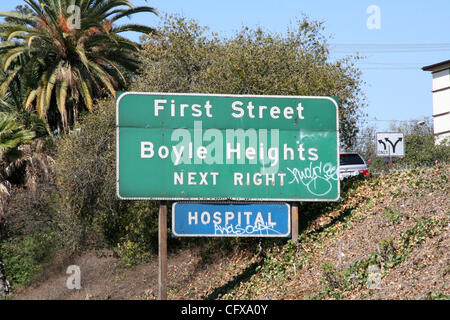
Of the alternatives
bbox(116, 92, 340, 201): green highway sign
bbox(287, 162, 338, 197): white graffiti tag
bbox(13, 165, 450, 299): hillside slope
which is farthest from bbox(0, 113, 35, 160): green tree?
bbox(287, 162, 338, 197): white graffiti tag

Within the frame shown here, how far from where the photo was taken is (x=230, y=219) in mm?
14594

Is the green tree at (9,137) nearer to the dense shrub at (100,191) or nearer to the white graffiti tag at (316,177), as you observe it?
the dense shrub at (100,191)

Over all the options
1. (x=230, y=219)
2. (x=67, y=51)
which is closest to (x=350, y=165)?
(x=230, y=219)

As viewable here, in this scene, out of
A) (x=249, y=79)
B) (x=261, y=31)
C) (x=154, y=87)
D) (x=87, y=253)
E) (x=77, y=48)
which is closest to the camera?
(x=249, y=79)

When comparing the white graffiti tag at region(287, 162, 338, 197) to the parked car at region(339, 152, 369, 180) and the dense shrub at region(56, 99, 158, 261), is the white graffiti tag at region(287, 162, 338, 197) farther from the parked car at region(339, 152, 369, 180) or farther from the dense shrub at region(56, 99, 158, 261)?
the parked car at region(339, 152, 369, 180)

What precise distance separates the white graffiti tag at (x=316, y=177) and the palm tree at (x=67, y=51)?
15.3 metres

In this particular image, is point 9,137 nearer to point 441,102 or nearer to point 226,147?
point 226,147

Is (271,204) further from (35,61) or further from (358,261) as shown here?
(35,61)

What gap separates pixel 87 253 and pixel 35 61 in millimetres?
10245

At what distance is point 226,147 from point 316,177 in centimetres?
221

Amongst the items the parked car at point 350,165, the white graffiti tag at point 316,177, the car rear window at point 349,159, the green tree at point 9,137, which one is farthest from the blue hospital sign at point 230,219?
the green tree at point 9,137

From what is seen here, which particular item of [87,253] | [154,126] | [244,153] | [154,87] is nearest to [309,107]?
[244,153]

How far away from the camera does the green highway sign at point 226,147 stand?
570 inches

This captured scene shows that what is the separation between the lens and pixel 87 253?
24.3 metres
